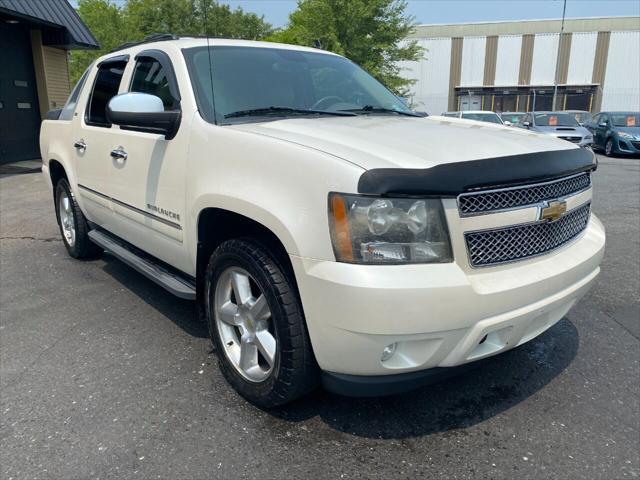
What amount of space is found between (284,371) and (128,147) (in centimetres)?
198

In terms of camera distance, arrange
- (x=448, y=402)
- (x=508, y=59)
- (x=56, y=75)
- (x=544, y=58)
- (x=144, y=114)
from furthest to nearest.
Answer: (x=508, y=59)
(x=544, y=58)
(x=56, y=75)
(x=144, y=114)
(x=448, y=402)

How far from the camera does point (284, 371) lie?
2.31 m

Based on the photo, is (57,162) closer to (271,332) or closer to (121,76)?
(121,76)

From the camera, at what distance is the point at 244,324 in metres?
2.61

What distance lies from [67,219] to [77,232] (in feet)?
1.32

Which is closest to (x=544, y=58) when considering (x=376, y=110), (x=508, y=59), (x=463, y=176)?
(x=508, y=59)

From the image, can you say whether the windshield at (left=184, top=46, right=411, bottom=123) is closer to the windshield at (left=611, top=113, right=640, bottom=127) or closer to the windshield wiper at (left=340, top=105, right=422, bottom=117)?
the windshield wiper at (left=340, top=105, right=422, bottom=117)

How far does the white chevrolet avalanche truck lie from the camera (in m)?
2.00

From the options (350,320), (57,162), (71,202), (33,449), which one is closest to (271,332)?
(350,320)

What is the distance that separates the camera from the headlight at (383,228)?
6.54 feet

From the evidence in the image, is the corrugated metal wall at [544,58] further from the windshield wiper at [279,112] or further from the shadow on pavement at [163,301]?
the windshield wiper at [279,112]

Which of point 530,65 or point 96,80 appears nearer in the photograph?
point 96,80

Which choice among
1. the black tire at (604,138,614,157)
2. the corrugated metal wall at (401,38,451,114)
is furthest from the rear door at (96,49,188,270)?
the corrugated metal wall at (401,38,451,114)

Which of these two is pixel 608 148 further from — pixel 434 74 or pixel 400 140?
pixel 434 74
